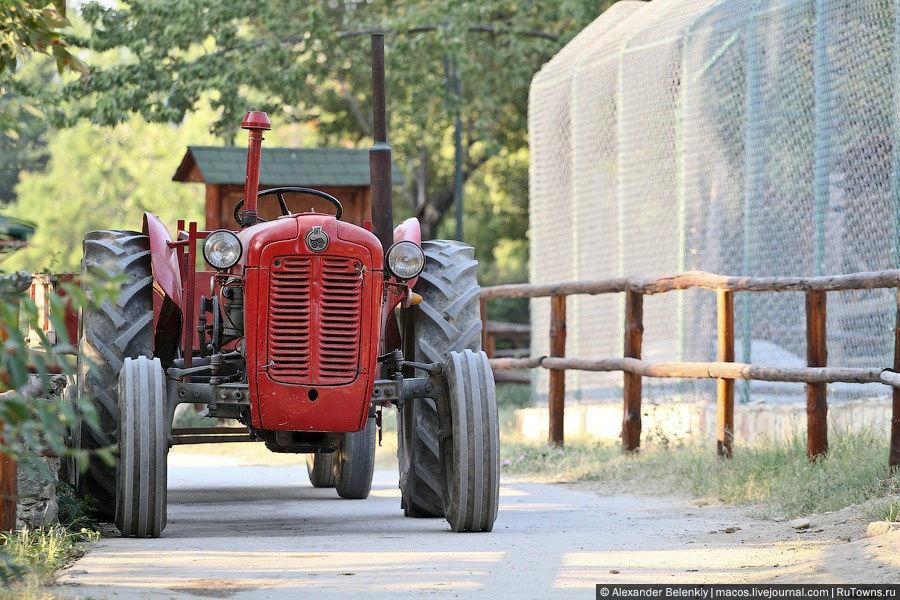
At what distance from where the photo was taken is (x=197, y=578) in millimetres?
5941

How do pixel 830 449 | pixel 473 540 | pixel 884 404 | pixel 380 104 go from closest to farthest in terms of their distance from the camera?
pixel 473 540
pixel 380 104
pixel 830 449
pixel 884 404

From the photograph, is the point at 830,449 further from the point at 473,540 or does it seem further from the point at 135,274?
the point at 135,274

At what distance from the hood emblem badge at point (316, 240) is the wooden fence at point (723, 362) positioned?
10.9ft

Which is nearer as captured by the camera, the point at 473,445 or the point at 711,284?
the point at 473,445

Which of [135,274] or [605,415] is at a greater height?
[135,274]

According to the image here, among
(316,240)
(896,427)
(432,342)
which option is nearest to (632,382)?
(896,427)

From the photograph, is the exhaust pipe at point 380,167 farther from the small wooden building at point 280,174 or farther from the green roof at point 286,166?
the green roof at point 286,166

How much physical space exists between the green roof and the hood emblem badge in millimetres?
6394

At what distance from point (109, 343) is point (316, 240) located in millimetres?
1465

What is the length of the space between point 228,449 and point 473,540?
961 cm

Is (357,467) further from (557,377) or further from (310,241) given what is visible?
(557,377)

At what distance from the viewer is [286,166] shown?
47.8 ft

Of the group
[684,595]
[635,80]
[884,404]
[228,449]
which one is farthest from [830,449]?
[228,449]

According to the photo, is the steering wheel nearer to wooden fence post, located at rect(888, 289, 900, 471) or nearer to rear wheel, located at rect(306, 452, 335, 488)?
rear wheel, located at rect(306, 452, 335, 488)
